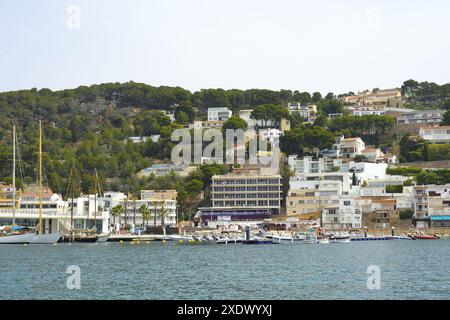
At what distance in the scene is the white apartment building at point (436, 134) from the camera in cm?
10494

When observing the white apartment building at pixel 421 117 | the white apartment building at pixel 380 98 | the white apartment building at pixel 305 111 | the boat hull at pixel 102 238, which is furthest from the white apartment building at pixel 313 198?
the white apartment building at pixel 380 98

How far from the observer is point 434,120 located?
383 feet

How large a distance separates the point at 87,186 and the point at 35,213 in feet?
55.5

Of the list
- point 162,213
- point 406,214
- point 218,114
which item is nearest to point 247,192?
point 162,213

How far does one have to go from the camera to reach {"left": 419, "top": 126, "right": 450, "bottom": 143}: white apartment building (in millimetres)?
104938

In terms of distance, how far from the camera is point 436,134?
105375 mm

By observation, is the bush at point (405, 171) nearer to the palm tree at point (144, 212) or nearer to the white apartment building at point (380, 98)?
the palm tree at point (144, 212)

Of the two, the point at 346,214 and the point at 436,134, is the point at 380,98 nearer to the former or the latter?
the point at 436,134

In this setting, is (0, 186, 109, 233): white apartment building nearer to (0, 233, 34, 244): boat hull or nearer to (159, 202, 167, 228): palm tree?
(159, 202, 167, 228): palm tree

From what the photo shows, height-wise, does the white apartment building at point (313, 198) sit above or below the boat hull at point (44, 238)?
above

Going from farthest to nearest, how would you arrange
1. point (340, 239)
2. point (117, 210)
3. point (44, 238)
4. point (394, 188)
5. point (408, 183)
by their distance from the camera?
point (408, 183) → point (394, 188) → point (117, 210) → point (340, 239) → point (44, 238)

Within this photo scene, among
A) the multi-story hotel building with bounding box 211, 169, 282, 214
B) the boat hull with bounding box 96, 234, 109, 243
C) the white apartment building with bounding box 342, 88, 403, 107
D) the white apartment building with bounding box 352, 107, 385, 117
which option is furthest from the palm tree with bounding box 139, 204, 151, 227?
the white apartment building with bounding box 342, 88, 403, 107

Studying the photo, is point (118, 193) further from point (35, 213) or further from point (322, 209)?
point (322, 209)
